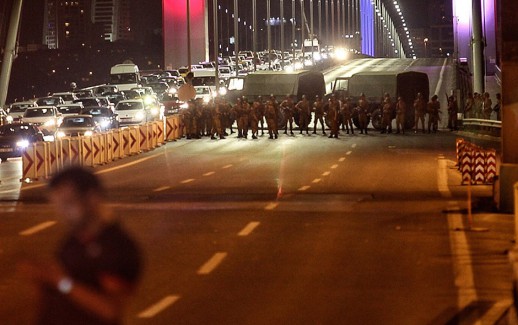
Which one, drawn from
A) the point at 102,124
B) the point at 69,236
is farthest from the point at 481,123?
the point at 69,236

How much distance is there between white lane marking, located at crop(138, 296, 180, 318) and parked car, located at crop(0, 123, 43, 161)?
2940 cm

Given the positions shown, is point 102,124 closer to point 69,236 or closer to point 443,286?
point 443,286

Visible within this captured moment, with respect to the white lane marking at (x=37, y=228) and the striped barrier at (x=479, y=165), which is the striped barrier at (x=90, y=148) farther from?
the striped barrier at (x=479, y=165)

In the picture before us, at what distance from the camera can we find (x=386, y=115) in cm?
5294

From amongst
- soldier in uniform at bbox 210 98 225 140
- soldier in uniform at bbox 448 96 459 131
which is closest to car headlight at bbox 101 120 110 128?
soldier in uniform at bbox 210 98 225 140

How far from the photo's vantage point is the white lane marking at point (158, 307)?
487 inches

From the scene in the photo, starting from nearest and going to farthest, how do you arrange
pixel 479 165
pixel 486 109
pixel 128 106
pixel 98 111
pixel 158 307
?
1. pixel 158 307
2. pixel 479 165
3. pixel 486 109
4. pixel 98 111
5. pixel 128 106

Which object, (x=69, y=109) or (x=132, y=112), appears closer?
(x=132, y=112)

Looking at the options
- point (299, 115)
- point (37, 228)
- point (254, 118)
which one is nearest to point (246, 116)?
point (254, 118)

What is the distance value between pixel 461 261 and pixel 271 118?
113 ft

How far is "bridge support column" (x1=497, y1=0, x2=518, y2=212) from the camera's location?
21562mm

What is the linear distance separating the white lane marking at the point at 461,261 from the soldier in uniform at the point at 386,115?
93.5ft

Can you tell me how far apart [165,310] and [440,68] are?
302ft

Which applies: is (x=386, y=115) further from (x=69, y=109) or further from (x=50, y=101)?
(x=50, y=101)
